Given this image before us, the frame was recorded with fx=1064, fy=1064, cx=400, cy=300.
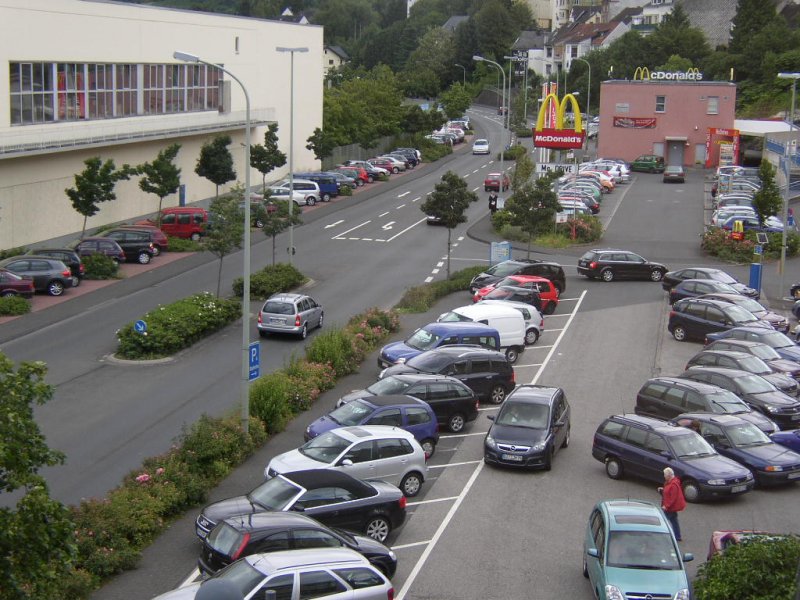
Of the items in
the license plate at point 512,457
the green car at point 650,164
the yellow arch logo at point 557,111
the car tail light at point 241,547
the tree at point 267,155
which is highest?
the yellow arch logo at point 557,111

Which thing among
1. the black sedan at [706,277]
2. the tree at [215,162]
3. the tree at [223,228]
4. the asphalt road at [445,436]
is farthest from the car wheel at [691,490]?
the tree at [215,162]

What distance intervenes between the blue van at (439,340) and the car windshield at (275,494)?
11090 mm

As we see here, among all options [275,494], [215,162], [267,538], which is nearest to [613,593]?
[267,538]

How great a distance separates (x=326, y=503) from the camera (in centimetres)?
1652

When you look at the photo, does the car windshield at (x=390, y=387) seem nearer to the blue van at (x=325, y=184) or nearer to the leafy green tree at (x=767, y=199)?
the leafy green tree at (x=767, y=199)

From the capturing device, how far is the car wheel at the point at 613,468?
68.8 feet

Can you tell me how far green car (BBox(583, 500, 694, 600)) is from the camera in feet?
46.6

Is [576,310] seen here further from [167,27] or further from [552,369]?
[167,27]

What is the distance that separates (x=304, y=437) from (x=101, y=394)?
6965 mm

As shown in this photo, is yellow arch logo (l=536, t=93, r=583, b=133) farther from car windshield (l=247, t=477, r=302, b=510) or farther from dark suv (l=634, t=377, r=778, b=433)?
car windshield (l=247, t=477, r=302, b=510)

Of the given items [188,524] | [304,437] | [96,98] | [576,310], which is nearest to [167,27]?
[96,98]

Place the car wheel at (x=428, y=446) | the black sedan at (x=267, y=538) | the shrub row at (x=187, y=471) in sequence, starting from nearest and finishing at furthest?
1. the black sedan at (x=267, y=538)
2. the shrub row at (x=187, y=471)
3. the car wheel at (x=428, y=446)

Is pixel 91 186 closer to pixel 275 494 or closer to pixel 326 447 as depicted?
pixel 326 447

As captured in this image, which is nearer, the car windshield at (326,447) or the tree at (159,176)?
the car windshield at (326,447)
